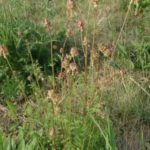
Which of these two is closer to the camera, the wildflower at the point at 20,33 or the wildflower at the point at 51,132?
the wildflower at the point at 51,132

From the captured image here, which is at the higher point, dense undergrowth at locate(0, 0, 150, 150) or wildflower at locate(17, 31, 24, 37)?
wildflower at locate(17, 31, 24, 37)

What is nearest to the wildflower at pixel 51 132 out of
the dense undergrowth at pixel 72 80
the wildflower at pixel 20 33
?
the dense undergrowth at pixel 72 80

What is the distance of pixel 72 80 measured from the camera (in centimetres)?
299

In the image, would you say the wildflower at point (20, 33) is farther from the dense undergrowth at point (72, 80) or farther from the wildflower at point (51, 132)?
the wildflower at point (51, 132)

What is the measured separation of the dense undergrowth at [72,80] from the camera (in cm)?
243

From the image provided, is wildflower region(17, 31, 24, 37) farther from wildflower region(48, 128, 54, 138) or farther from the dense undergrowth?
wildflower region(48, 128, 54, 138)

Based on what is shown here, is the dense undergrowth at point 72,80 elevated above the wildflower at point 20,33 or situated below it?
below

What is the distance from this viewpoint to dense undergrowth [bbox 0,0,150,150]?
2.43 m

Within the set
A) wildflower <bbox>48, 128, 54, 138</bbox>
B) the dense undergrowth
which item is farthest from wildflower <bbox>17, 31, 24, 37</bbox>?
wildflower <bbox>48, 128, 54, 138</bbox>

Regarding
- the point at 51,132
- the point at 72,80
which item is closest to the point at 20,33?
the point at 72,80

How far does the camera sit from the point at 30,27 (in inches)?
151

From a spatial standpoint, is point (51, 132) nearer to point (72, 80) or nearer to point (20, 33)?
point (72, 80)

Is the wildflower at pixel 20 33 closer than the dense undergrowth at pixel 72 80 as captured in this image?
No

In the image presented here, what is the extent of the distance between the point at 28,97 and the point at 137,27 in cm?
138
